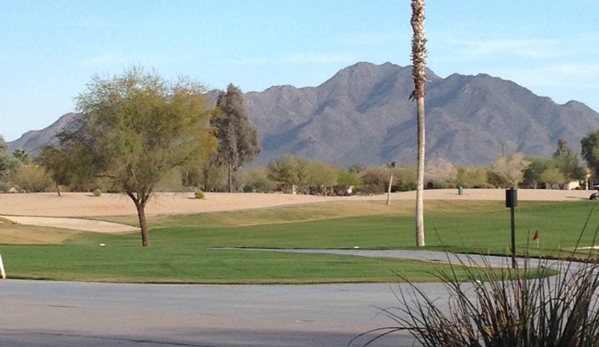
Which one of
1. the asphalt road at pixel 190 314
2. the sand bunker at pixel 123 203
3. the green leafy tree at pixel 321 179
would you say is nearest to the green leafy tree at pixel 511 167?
the green leafy tree at pixel 321 179

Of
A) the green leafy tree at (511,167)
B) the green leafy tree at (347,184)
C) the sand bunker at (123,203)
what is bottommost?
the sand bunker at (123,203)

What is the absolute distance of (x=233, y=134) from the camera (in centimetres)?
12256

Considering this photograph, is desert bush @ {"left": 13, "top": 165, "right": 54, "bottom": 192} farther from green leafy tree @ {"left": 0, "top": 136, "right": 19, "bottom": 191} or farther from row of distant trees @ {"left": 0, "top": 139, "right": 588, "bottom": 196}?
green leafy tree @ {"left": 0, "top": 136, "right": 19, "bottom": 191}

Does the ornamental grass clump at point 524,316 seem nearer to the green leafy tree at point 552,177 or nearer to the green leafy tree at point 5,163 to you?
the green leafy tree at point 5,163

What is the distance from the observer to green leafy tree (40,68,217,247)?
49719 mm

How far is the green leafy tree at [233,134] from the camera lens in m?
122

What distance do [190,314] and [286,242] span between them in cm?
3980

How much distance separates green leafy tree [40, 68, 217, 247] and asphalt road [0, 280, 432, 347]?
25.9 m

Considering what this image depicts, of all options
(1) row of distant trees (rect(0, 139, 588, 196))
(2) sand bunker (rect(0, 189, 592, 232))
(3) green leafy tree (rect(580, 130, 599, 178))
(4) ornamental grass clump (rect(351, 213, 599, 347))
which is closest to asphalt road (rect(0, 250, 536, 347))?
(4) ornamental grass clump (rect(351, 213, 599, 347))

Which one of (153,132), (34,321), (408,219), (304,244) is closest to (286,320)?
(34,321)

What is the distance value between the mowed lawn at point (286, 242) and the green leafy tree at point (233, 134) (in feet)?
101

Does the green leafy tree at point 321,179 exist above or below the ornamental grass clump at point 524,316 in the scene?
above

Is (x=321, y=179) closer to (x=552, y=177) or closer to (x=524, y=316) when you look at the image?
(x=552, y=177)

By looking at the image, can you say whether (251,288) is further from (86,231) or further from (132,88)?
(86,231)
